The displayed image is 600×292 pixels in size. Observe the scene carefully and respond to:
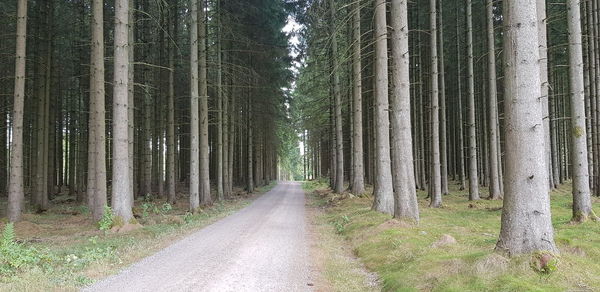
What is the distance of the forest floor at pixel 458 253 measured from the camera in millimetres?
4836

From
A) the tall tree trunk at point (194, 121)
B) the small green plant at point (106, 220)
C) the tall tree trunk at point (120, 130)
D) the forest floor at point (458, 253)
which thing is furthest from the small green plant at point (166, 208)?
the forest floor at point (458, 253)

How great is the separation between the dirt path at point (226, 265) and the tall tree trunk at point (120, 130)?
268 centimetres

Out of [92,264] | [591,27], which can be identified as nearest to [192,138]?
[92,264]

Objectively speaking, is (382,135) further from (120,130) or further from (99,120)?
(99,120)

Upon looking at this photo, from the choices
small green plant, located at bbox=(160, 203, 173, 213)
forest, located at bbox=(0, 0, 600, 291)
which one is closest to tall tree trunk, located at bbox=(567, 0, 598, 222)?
forest, located at bbox=(0, 0, 600, 291)

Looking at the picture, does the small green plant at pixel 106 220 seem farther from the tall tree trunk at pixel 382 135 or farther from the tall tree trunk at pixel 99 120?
the tall tree trunk at pixel 382 135

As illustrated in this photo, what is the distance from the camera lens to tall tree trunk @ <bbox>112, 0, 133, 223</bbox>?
12000 mm

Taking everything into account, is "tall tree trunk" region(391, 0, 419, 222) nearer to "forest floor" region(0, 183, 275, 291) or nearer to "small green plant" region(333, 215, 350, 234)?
"small green plant" region(333, 215, 350, 234)

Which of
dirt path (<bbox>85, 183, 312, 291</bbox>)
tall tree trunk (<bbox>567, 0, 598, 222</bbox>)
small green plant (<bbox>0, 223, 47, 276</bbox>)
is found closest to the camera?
dirt path (<bbox>85, 183, 312, 291</bbox>)

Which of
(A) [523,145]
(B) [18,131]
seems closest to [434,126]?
(A) [523,145]

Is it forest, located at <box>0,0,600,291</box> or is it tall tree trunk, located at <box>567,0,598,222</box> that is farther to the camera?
tall tree trunk, located at <box>567,0,598,222</box>

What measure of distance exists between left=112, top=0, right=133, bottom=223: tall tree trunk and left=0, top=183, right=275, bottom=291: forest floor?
0.95 meters

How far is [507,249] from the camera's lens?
5.41 metres

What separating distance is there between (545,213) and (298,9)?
72.0ft
